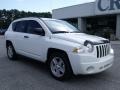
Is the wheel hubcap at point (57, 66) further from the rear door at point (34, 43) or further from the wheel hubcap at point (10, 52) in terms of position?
the wheel hubcap at point (10, 52)

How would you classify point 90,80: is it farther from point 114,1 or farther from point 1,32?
point 1,32

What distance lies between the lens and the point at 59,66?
5402 mm

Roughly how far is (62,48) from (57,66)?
0.64 metres

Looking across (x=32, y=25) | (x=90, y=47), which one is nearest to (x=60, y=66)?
(x=90, y=47)

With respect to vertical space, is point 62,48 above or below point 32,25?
below

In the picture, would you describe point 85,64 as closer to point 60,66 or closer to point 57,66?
point 60,66

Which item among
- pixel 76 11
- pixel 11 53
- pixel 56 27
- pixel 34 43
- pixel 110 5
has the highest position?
pixel 110 5

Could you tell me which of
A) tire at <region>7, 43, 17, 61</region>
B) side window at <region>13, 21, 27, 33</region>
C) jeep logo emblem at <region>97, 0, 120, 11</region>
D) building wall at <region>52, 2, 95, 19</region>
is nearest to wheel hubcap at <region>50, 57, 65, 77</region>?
side window at <region>13, 21, 27, 33</region>

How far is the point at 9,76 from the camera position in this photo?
5.77 metres

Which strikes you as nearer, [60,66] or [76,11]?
[60,66]

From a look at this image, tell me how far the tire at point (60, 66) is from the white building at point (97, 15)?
18.3 m

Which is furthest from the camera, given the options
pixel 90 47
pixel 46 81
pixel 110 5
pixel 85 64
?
pixel 110 5

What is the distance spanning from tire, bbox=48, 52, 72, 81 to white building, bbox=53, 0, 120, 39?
1827 cm

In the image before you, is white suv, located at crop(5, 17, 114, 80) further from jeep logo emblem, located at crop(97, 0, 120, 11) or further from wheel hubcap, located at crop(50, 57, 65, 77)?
jeep logo emblem, located at crop(97, 0, 120, 11)
